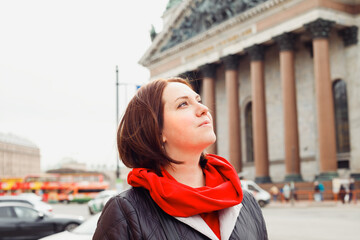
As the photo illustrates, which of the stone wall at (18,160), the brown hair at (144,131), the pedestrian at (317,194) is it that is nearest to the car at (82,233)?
the brown hair at (144,131)

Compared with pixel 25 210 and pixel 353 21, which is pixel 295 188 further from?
pixel 25 210

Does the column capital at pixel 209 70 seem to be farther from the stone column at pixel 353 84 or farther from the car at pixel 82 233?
the car at pixel 82 233

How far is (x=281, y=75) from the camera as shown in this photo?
35062 millimetres

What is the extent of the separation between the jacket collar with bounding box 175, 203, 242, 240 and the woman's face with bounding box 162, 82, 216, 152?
380mm

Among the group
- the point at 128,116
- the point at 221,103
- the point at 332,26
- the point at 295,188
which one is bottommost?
the point at 295,188

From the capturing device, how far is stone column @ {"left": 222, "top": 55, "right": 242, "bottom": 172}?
1590 inches

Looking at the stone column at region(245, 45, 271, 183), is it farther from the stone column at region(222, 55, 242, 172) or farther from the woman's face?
the woman's face

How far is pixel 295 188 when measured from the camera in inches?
1275

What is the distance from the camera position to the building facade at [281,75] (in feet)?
107

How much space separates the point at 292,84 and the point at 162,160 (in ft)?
106

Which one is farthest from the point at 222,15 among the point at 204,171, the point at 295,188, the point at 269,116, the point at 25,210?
the point at 204,171

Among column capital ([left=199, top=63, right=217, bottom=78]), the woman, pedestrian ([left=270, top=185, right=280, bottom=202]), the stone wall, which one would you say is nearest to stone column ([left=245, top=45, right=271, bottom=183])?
pedestrian ([left=270, top=185, right=280, bottom=202])

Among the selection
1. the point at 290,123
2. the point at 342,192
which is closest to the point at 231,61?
the point at 290,123

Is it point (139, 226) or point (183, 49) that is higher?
point (183, 49)
